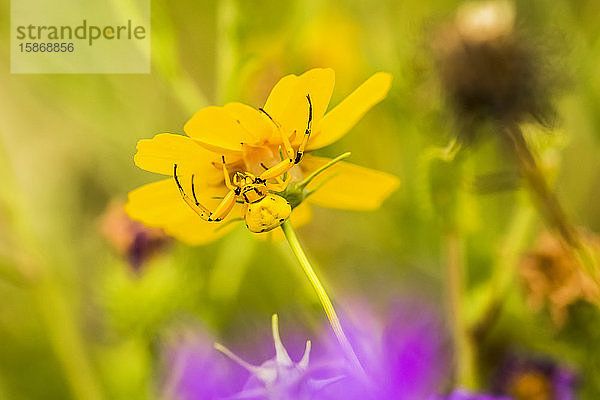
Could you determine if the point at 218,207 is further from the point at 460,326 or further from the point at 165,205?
the point at 460,326

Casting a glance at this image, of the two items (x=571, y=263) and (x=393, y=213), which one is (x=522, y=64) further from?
(x=393, y=213)

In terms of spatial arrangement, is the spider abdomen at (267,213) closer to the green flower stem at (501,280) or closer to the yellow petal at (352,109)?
the yellow petal at (352,109)

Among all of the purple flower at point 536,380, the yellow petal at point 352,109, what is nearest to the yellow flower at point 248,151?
the yellow petal at point 352,109

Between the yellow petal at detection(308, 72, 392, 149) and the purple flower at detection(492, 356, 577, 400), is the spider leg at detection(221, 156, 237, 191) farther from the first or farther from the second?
the purple flower at detection(492, 356, 577, 400)

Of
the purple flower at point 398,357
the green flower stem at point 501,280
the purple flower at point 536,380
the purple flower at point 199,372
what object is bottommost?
the purple flower at point 536,380

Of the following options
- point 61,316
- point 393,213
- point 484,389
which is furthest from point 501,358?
point 61,316

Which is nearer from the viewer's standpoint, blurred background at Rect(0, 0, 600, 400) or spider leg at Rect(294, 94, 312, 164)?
spider leg at Rect(294, 94, 312, 164)

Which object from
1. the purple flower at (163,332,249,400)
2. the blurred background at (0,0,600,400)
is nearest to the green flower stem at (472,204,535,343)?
the blurred background at (0,0,600,400)
